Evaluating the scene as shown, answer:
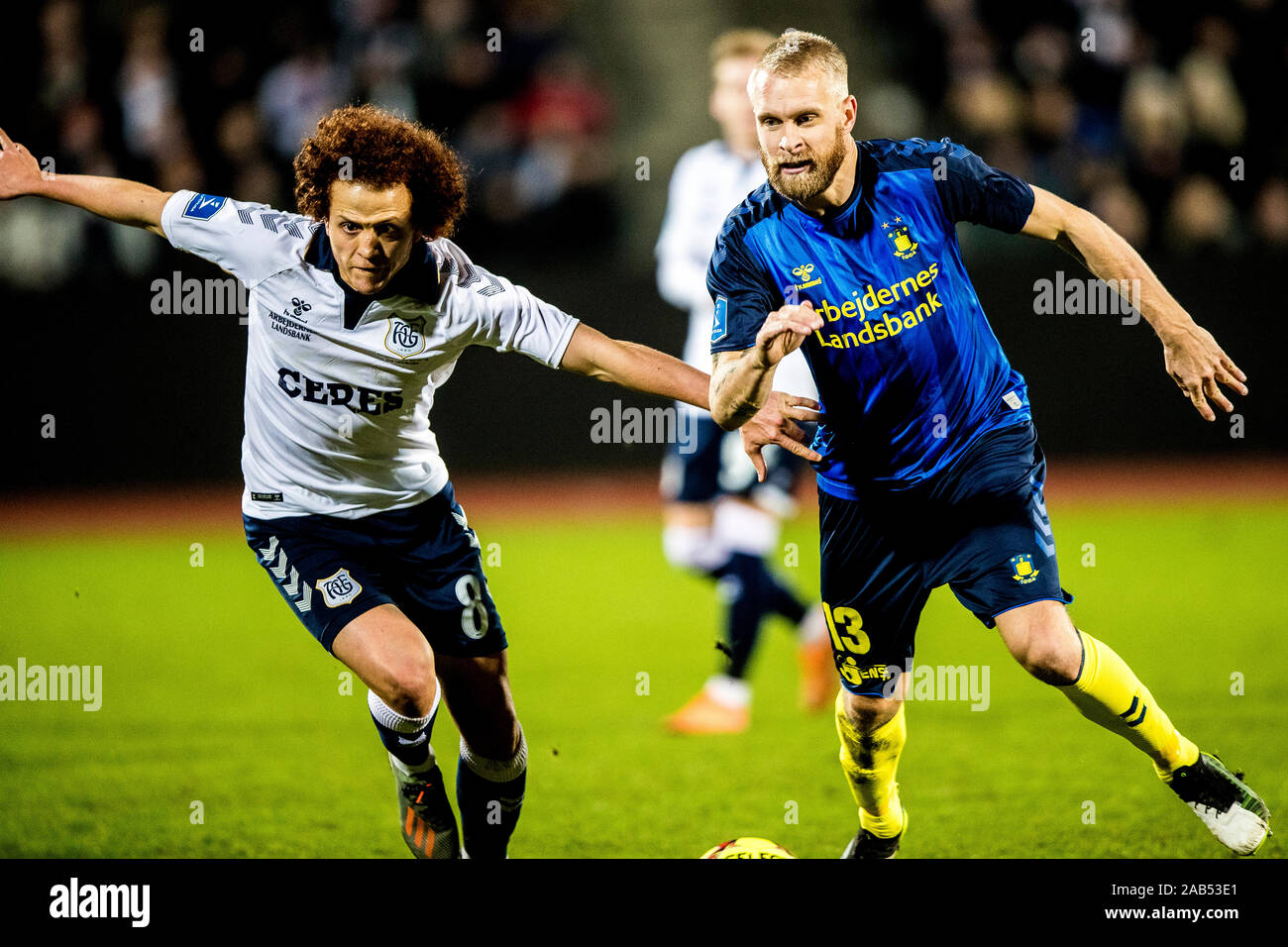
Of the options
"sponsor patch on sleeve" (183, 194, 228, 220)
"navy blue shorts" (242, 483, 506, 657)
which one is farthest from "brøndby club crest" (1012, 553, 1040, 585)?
"sponsor patch on sleeve" (183, 194, 228, 220)

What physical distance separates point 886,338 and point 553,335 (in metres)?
0.94

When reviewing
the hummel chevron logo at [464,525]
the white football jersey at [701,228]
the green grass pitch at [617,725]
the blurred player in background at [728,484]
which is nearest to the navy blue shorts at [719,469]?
the blurred player in background at [728,484]

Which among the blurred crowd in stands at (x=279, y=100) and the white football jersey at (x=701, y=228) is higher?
the blurred crowd in stands at (x=279, y=100)

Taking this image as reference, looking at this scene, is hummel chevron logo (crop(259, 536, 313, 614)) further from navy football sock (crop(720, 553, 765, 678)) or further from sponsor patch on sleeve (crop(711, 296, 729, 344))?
navy football sock (crop(720, 553, 765, 678))

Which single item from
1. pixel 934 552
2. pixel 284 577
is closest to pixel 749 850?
pixel 934 552

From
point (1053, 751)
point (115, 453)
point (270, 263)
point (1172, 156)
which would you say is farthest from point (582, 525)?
point (270, 263)

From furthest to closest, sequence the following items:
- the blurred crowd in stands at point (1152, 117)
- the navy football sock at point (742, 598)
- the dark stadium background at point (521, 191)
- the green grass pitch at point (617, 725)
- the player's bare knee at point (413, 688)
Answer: the blurred crowd in stands at point (1152, 117), the dark stadium background at point (521, 191), the navy football sock at point (742, 598), the green grass pitch at point (617, 725), the player's bare knee at point (413, 688)

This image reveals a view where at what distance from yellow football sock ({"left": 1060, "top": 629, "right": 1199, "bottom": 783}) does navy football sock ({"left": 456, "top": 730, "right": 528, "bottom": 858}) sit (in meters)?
1.73

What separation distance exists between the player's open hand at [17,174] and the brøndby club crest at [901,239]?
96.1 inches

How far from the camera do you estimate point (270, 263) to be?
419cm

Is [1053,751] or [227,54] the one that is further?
[227,54]

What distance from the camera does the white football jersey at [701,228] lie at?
6789 mm

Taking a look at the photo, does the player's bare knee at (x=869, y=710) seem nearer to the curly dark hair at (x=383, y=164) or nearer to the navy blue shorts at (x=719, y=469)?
the curly dark hair at (x=383, y=164)
